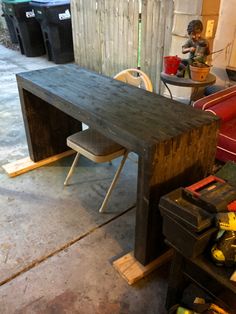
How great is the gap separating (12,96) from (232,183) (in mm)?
3463

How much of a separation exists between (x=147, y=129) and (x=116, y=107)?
1.09ft

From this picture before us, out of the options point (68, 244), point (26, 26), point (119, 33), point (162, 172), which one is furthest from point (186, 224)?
point (26, 26)

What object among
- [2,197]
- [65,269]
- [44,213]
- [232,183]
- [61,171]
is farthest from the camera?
[61,171]

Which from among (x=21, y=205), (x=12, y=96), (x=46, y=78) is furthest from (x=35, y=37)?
(x=21, y=205)

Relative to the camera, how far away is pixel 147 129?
1.38 m

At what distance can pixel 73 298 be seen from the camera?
4.87 ft

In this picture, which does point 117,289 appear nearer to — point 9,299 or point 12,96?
point 9,299

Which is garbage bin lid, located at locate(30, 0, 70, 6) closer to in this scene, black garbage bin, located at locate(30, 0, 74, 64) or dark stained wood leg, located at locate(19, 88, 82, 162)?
black garbage bin, located at locate(30, 0, 74, 64)

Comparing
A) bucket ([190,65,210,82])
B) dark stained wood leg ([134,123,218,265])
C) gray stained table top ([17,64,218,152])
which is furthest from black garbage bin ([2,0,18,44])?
dark stained wood leg ([134,123,218,265])

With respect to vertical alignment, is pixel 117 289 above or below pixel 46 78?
below

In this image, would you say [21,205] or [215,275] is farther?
[21,205]

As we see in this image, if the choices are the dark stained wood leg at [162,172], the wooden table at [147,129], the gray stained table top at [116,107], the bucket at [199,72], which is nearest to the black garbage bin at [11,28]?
the gray stained table top at [116,107]

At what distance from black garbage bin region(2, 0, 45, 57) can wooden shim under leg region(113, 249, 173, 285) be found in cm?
527

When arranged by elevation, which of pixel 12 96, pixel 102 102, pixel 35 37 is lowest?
pixel 12 96
